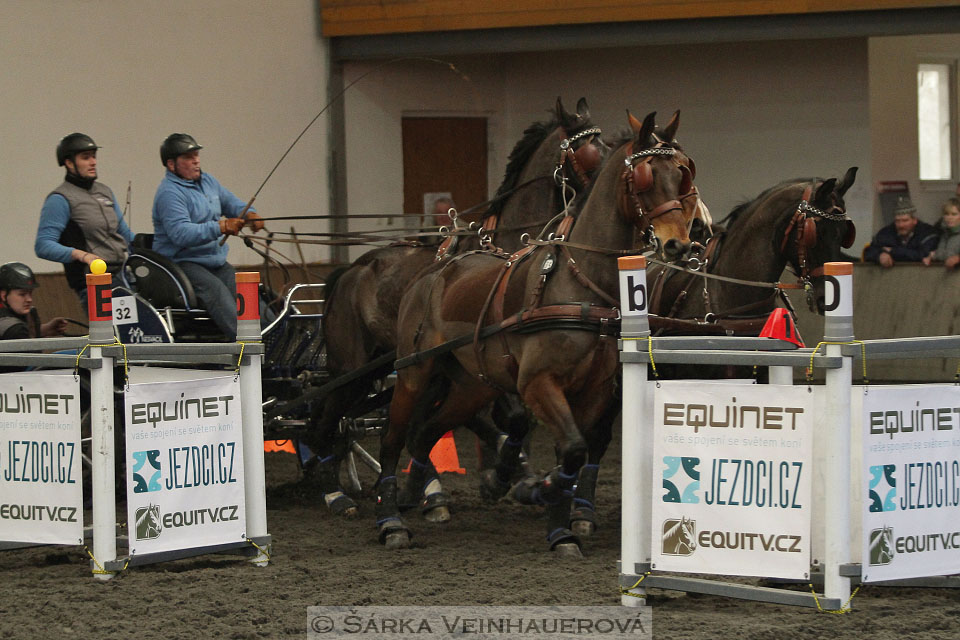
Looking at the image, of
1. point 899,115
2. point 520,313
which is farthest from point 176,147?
point 899,115

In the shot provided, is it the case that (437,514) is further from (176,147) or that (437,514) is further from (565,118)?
(176,147)

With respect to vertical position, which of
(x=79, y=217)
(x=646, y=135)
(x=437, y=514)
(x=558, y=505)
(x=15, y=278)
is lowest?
(x=437, y=514)

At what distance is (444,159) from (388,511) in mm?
7752

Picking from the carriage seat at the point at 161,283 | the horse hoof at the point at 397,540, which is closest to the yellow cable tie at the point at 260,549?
the horse hoof at the point at 397,540

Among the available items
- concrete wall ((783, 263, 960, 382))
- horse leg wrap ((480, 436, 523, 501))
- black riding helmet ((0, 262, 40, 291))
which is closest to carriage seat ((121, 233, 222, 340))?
black riding helmet ((0, 262, 40, 291))

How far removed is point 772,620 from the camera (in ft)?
13.5

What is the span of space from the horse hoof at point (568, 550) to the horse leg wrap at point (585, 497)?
1.66ft

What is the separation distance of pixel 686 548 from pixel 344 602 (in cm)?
135

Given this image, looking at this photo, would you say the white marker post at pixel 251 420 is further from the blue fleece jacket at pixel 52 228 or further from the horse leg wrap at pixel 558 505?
the blue fleece jacket at pixel 52 228

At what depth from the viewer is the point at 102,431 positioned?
4.89m

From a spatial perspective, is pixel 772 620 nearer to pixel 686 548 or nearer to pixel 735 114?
pixel 686 548

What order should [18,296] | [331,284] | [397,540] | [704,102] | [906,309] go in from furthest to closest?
[704,102] < [906,309] < [331,284] < [18,296] < [397,540]

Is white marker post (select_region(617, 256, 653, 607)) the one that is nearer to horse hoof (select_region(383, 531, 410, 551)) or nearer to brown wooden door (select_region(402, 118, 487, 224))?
horse hoof (select_region(383, 531, 410, 551))

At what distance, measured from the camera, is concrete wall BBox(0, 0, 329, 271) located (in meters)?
9.21
